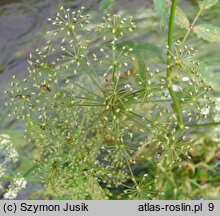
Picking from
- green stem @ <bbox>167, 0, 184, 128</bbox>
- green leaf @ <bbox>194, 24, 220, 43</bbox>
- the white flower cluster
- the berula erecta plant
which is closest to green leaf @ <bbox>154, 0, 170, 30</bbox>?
the berula erecta plant

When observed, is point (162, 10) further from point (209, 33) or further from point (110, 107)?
point (110, 107)

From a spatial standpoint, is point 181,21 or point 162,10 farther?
point 181,21

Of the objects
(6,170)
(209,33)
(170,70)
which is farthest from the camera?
(6,170)

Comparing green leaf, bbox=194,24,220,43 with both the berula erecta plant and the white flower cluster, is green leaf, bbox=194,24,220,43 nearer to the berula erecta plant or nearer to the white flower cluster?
the berula erecta plant

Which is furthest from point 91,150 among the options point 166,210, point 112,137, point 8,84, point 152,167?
point 8,84

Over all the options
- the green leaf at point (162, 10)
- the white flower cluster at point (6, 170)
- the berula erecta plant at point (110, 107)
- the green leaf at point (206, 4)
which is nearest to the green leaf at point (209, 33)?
the berula erecta plant at point (110, 107)

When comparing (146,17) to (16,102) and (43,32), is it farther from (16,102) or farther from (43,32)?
(16,102)

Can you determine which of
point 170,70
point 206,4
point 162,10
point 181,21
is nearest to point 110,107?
point 170,70

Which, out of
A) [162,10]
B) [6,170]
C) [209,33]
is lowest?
[6,170]
